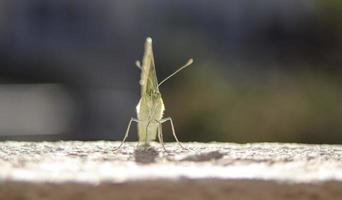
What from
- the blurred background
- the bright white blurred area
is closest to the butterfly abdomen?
the blurred background

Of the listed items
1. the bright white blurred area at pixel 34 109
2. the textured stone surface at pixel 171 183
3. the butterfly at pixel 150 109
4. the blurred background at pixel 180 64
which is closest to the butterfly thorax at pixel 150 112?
the butterfly at pixel 150 109

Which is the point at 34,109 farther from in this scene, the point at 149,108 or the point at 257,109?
the point at 149,108

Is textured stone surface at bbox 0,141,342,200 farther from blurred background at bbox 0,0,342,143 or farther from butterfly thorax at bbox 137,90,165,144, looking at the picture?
blurred background at bbox 0,0,342,143

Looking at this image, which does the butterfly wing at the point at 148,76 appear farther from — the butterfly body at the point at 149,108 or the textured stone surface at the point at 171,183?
the textured stone surface at the point at 171,183

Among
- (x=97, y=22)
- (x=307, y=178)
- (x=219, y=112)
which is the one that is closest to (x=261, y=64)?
(x=219, y=112)

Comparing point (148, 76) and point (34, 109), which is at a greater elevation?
point (34, 109)

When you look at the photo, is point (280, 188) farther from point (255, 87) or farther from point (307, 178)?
point (255, 87)

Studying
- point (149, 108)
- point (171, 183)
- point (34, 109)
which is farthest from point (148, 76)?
point (34, 109)
